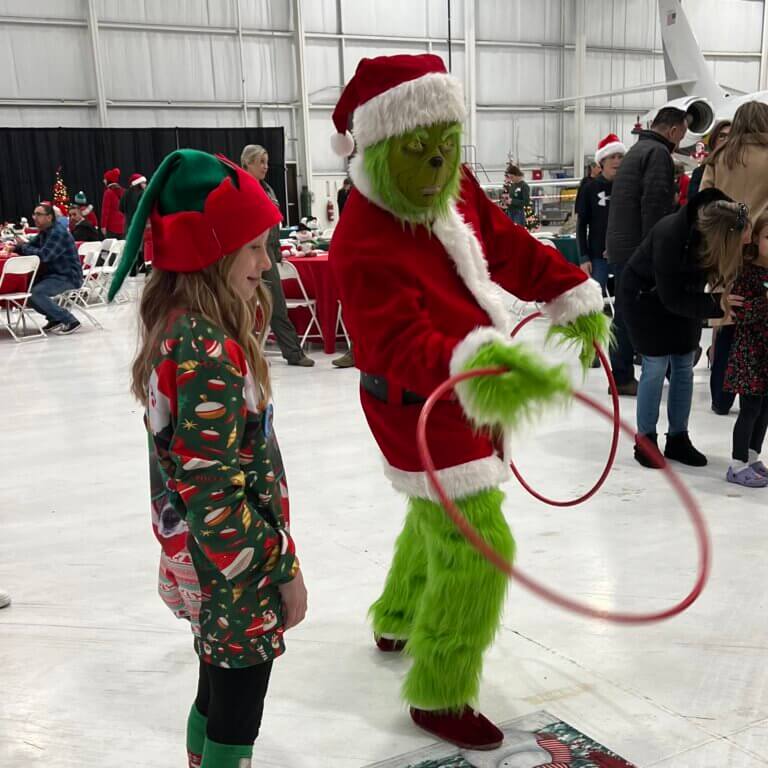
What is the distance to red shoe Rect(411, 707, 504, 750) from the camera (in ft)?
6.63

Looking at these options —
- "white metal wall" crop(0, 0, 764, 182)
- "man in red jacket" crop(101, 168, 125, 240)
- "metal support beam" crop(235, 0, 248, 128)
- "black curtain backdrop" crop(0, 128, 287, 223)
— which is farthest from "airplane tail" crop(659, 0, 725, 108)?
"man in red jacket" crop(101, 168, 125, 240)

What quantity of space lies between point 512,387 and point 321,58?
1814 cm

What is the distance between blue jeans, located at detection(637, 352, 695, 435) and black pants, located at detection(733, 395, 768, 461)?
284mm

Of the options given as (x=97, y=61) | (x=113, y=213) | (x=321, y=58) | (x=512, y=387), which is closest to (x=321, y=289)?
(x=512, y=387)

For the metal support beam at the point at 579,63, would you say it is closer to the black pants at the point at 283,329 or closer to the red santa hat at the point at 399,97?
the black pants at the point at 283,329

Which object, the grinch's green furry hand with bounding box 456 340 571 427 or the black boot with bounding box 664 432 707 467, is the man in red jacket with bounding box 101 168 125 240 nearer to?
the black boot with bounding box 664 432 707 467

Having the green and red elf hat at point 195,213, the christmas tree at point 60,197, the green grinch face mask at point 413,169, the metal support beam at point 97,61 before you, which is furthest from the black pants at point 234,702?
the metal support beam at point 97,61

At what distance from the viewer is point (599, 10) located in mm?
20141

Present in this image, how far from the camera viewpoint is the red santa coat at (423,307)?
1.81 metres

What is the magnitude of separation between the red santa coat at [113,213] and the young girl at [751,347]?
12.1 meters

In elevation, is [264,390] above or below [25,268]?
above

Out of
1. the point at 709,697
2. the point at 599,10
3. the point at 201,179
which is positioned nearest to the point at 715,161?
the point at 709,697

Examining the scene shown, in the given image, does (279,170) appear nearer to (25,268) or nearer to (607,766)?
(25,268)

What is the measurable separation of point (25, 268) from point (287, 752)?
24.5 feet
